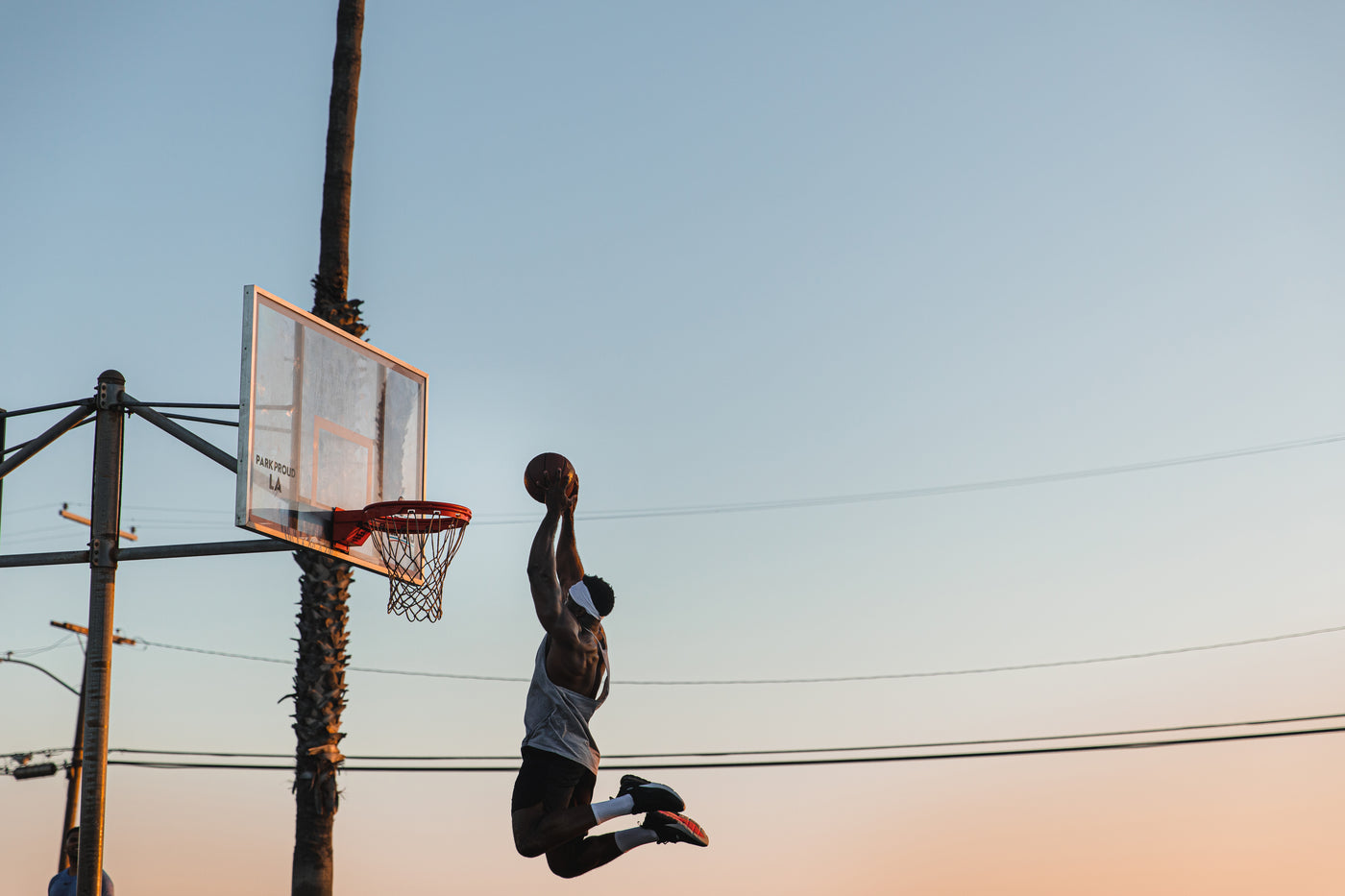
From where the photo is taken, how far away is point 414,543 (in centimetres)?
1273

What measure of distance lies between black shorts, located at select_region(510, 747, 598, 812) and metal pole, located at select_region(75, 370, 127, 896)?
156 inches

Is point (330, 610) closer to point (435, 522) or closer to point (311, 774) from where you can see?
point (311, 774)

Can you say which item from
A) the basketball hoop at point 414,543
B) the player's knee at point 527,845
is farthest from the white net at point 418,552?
the player's knee at point 527,845

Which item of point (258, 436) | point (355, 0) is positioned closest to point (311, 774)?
point (258, 436)

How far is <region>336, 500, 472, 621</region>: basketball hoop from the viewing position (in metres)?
12.5

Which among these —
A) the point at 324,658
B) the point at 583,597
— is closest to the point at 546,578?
the point at 583,597

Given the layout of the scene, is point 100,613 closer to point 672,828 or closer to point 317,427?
point 317,427

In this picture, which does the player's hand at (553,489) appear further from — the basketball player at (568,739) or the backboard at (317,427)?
the backboard at (317,427)

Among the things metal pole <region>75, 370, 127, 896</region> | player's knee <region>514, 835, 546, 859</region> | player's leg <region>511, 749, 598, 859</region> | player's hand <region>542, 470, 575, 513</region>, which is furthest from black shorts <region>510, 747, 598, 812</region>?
metal pole <region>75, 370, 127, 896</region>

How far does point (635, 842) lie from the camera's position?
9.43 meters

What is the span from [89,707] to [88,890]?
1.43m

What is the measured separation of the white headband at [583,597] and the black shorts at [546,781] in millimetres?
972

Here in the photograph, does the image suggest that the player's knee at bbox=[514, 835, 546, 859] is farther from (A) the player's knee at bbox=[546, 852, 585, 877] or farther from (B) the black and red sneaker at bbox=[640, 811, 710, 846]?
(B) the black and red sneaker at bbox=[640, 811, 710, 846]

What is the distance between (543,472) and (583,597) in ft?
2.92
